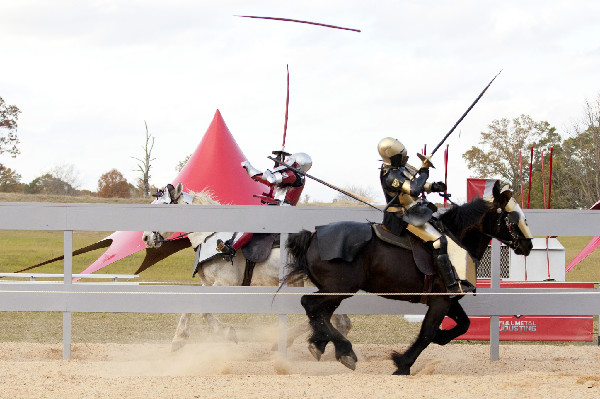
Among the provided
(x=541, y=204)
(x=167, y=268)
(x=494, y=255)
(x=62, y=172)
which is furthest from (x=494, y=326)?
(x=62, y=172)

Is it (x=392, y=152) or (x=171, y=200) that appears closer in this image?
(x=392, y=152)

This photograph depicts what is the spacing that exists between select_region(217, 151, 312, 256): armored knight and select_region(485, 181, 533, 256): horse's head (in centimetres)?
213

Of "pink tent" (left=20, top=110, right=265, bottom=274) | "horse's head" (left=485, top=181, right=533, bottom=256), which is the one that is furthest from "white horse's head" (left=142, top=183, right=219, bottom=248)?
"horse's head" (left=485, top=181, right=533, bottom=256)

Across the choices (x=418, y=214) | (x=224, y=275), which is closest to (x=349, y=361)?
(x=418, y=214)

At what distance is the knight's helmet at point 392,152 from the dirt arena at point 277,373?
1.69 metres

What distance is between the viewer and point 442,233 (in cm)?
616

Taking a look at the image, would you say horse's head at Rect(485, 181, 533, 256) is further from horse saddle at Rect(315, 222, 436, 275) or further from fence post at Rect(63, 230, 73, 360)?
fence post at Rect(63, 230, 73, 360)

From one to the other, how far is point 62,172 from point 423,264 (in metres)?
40.2

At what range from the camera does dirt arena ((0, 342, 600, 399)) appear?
4973 mm

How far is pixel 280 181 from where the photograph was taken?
24.8 feet

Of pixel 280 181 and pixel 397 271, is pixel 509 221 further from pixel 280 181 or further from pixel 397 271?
pixel 280 181

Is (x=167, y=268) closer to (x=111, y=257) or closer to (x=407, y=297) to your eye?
(x=111, y=257)

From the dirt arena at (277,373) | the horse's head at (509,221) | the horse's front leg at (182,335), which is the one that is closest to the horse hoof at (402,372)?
the dirt arena at (277,373)

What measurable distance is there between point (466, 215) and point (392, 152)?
0.80 meters
